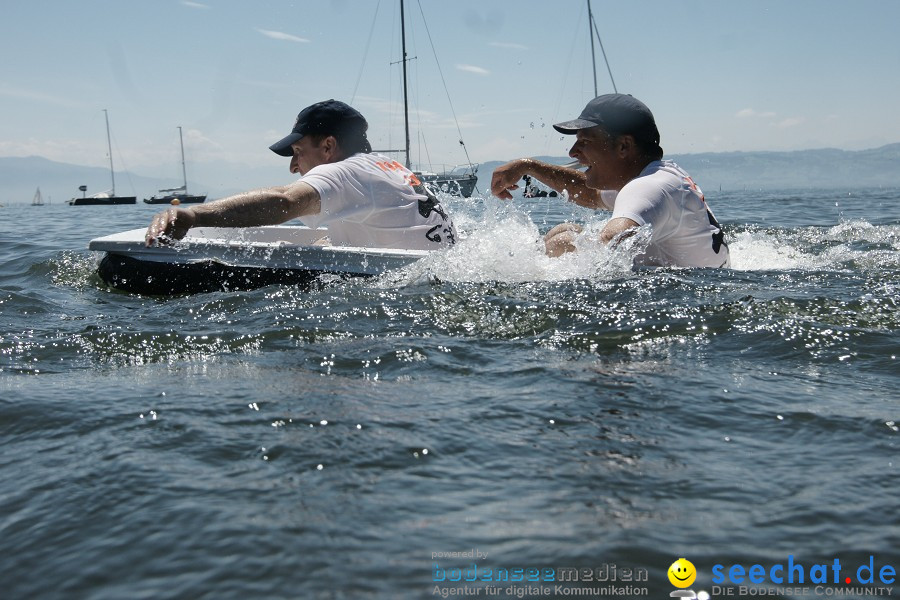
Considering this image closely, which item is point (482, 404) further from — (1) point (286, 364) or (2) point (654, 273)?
(2) point (654, 273)

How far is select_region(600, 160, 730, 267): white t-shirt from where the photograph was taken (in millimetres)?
4629

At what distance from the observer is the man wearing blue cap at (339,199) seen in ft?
15.6

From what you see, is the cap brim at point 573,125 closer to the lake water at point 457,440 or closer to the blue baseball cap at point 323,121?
the lake water at point 457,440

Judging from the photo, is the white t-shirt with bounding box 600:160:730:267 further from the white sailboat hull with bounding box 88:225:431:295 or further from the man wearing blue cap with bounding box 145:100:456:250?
the man wearing blue cap with bounding box 145:100:456:250

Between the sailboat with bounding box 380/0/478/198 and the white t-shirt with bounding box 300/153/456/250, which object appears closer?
the white t-shirt with bounding box 300/153/456/250

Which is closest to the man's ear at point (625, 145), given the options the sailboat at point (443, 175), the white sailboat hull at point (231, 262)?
the white sailboat hull at point (231, 262)

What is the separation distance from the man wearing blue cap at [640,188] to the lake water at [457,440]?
379mm

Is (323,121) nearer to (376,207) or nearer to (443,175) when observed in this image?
(376,207)

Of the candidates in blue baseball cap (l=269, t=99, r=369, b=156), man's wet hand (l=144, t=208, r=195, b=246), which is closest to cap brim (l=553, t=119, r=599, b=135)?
blue baseball cap (l=269, t=99, r=369, b=156)

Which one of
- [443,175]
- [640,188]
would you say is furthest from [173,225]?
[443,175]

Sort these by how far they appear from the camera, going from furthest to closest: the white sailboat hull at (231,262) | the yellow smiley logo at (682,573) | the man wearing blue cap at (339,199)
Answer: the white sailboat hull at (231,262) → the man wearing blue cap at (339,199) → the yellow smiley logo at (682,573)

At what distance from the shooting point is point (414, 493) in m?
2.21

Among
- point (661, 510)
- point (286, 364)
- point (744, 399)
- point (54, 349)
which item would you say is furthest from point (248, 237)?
point (661, 510)

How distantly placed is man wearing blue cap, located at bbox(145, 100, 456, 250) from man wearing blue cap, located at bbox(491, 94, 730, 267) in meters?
1.05
